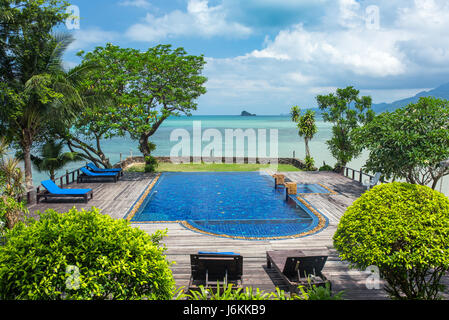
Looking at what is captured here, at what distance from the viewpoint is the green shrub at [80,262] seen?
2.89 meters

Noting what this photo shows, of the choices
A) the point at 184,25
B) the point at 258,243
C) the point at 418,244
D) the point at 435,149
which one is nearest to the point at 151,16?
the point at 184,25

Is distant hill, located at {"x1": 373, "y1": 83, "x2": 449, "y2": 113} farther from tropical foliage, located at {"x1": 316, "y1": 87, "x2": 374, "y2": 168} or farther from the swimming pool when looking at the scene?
the swimming pool

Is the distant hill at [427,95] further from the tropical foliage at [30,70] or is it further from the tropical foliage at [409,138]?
the tropical foliage at [30,70]

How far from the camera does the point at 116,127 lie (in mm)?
19438

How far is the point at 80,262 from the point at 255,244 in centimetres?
592

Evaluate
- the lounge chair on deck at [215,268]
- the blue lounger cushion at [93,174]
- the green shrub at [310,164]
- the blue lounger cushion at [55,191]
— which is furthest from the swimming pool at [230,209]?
the green shrub at [310,164]

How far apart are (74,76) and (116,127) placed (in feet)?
18.4

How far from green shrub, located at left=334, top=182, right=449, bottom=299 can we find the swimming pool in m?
4.19

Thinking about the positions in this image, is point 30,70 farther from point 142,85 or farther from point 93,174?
point 142,85

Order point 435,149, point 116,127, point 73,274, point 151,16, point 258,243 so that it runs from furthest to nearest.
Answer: point 116,127, point 151,16, point 258,243, point 435,149, point 73,274

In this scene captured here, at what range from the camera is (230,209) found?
12.8m

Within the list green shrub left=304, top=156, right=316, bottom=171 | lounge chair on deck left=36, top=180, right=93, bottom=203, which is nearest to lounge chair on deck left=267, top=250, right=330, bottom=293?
lounge chair on deck left=36, top=180, right=93, bottom=203

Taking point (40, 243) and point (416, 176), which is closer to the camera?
point (40, 243)
